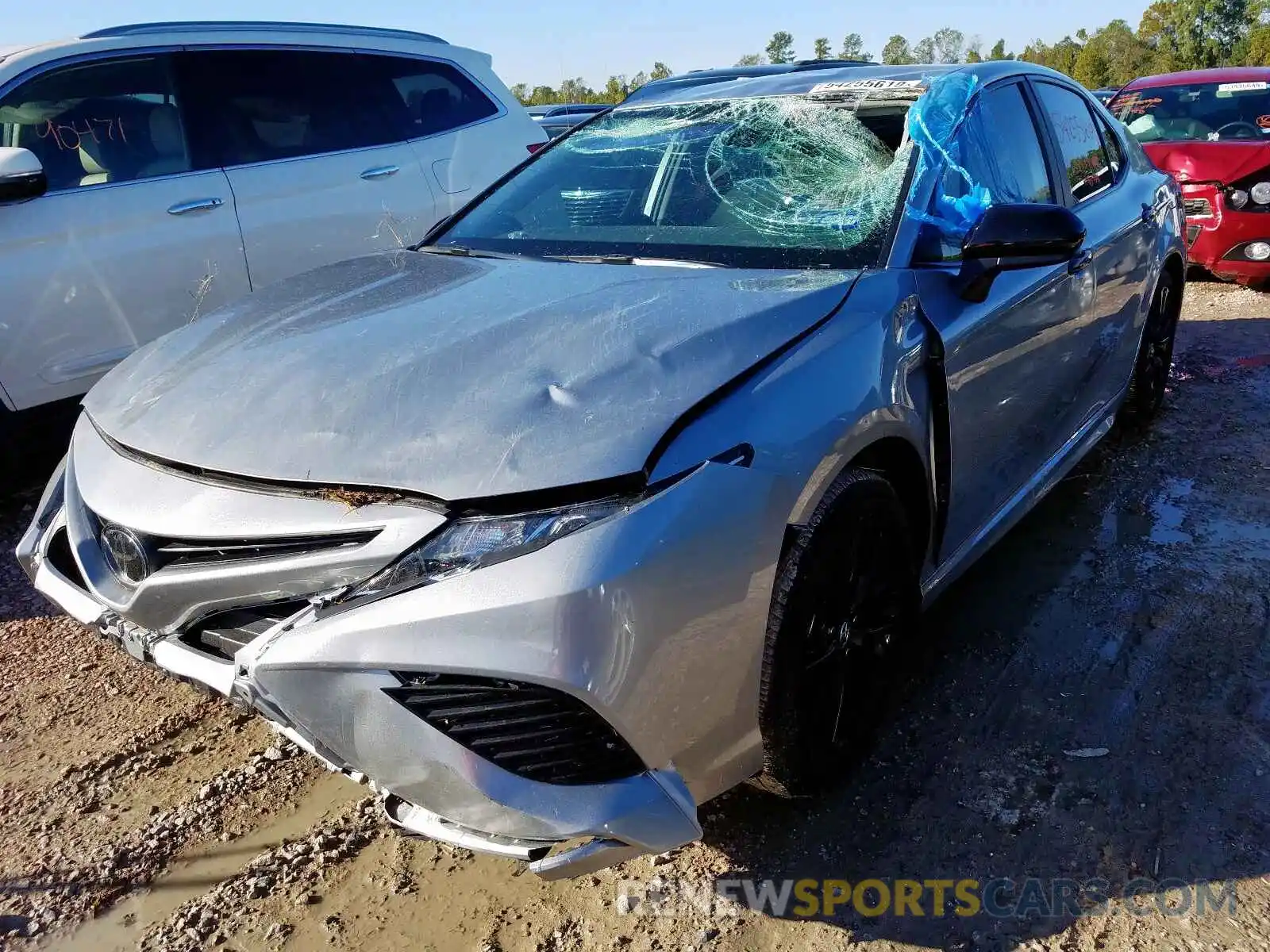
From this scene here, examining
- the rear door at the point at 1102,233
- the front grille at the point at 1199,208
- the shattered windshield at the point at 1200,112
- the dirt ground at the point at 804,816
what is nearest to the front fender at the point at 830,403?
the dirt ground at the point at 804,816

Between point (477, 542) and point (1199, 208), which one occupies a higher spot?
point (477, 542)

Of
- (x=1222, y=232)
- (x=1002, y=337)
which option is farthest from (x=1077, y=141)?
(x=1222, y=232)

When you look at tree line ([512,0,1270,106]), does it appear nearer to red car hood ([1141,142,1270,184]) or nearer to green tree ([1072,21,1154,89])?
green tree ([1072,21,1154,89])

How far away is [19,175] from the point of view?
11.6 feet

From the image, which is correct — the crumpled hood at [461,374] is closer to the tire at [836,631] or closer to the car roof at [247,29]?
the tire at [836,631]

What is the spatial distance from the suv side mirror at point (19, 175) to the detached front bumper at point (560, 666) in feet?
8.17

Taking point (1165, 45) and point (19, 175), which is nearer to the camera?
point (19, 175)

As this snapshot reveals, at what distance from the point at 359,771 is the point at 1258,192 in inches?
300

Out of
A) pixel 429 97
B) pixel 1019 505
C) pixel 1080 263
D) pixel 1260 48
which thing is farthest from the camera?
pixel 1260 48

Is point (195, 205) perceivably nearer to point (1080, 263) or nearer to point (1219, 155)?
point (1080, 263)

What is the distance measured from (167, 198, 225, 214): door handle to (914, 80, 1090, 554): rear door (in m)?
3.01

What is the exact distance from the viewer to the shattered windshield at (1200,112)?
25.2 feet

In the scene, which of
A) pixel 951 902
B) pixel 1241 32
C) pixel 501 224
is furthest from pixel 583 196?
pixel 1241 32

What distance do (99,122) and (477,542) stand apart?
3388 mm
